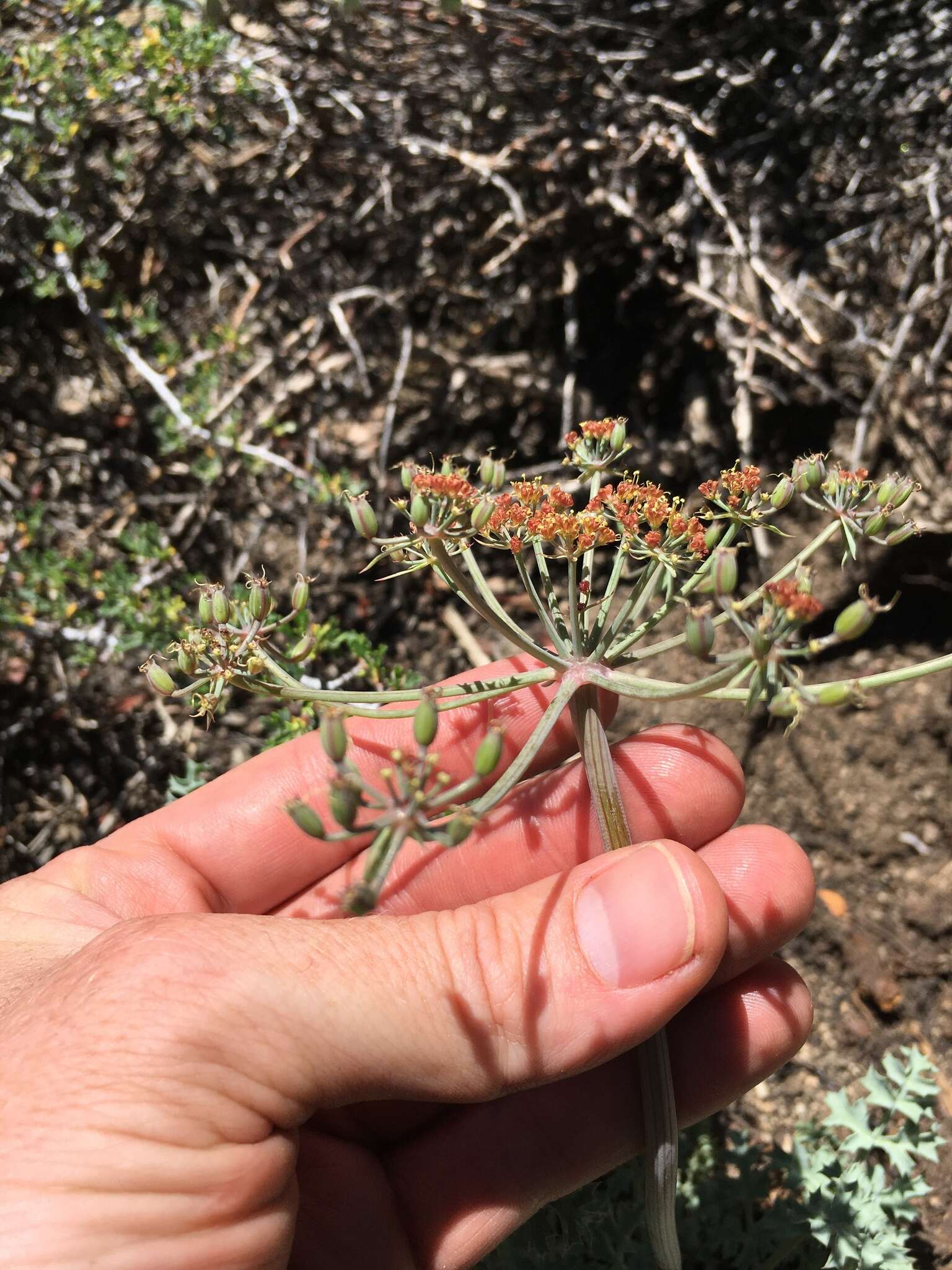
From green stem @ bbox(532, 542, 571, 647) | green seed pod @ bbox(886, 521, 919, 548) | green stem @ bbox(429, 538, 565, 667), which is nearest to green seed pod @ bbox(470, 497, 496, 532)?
green stem @ bbox(429, 538, 565, 667)

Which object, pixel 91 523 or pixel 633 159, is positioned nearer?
pixel 633 159

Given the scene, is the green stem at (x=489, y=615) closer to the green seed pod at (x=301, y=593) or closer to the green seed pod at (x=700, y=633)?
the green seed pod at (x=301, y=593)

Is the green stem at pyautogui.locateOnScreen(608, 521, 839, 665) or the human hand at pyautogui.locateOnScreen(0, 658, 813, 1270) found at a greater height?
the green stem at pyautogui.locateOnScreen(608, 521, 839, 665)

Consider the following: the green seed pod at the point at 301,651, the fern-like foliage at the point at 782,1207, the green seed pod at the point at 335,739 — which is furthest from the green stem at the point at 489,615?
the fern-like foliage at the point at 782,1207

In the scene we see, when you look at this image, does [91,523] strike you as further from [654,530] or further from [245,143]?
[654,530]

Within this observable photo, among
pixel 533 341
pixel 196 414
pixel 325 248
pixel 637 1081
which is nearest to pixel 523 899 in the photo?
pixel 637 1081

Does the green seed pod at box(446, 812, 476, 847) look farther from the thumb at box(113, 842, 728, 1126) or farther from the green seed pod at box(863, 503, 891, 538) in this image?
the green seed pod at box(863, 503, 891, 538)
